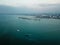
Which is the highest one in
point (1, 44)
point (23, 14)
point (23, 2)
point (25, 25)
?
point (23, 2)

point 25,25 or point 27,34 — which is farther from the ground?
point 25,25

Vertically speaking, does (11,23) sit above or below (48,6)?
below

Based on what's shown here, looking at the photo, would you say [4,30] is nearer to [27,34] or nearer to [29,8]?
[27,34]

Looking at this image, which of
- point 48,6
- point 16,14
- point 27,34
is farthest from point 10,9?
point 48,6

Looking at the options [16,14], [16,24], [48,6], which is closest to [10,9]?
[16,14]

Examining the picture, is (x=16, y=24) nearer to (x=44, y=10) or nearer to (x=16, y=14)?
(x=16, y=14)

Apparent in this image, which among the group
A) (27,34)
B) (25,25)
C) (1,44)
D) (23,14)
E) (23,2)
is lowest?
(1,44)
